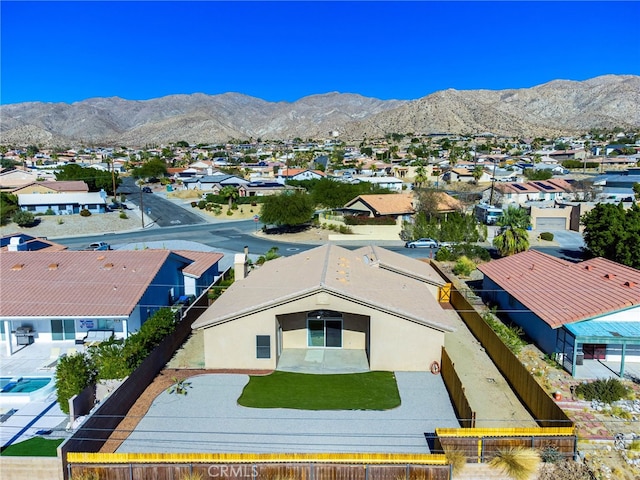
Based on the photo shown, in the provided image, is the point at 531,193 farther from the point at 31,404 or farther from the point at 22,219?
the point at 31,404

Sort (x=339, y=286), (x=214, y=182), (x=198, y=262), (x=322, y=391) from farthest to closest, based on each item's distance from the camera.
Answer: (x=214, y=182) → (x=198, y=262) → (x=339, y=286) → (x=322, y=391)

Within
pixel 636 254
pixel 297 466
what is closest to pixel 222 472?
pixel 297 466

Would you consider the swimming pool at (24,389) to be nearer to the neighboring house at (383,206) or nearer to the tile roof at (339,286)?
the tile roof at (339,286)

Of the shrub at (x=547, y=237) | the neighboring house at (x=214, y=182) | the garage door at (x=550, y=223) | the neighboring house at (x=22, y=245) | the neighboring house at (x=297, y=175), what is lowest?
the shrub at (x=547, y=237)

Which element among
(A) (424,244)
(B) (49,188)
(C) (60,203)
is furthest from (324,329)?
(B) (49,188)

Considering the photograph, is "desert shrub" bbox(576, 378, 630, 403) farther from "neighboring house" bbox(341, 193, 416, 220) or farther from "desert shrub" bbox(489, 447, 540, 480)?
"neighboring house" bbox(341, 193, 416, 220)

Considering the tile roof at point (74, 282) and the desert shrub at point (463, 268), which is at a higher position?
the tile roof at point (74, 282)

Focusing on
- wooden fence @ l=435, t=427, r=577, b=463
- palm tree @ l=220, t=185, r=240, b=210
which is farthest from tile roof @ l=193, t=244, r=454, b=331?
palm tree @ l=220, t=185, r=240, b=210

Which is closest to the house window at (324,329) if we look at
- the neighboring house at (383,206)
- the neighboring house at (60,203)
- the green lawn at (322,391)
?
the green lawn at (322,391)
